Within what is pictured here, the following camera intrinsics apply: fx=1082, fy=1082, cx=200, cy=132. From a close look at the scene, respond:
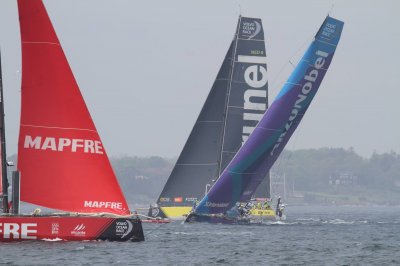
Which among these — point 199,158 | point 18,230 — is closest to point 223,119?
point 199,158

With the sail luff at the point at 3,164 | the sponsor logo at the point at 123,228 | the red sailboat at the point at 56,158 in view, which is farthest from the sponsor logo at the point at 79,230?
the sail luff at the point at 3,164

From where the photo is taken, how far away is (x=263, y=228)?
185 feet

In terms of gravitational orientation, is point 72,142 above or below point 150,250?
above

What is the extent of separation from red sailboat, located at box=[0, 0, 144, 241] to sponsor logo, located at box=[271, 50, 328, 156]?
20798 mm

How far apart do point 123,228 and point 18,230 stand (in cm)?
354

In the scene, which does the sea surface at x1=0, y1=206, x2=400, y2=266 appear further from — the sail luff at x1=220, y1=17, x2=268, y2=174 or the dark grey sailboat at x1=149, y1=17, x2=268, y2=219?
the sail luff at x1=220, y1=17, x2=268, y2=174

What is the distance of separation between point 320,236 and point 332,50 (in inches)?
450

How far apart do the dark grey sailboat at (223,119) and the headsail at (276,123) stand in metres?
7.42

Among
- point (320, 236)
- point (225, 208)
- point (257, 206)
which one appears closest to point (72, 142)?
point (320, 236)

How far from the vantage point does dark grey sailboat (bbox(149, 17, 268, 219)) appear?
211 ft

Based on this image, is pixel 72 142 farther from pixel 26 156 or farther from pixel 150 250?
pixel 150 250

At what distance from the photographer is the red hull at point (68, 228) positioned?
117ft

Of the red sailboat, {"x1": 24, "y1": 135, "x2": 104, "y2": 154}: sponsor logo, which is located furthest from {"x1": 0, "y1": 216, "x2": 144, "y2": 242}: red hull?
{"x1": 24, "y1": 135, "x2": 104, "y2": 154}: sponsor logo

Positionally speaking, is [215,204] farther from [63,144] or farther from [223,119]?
[63,144]
